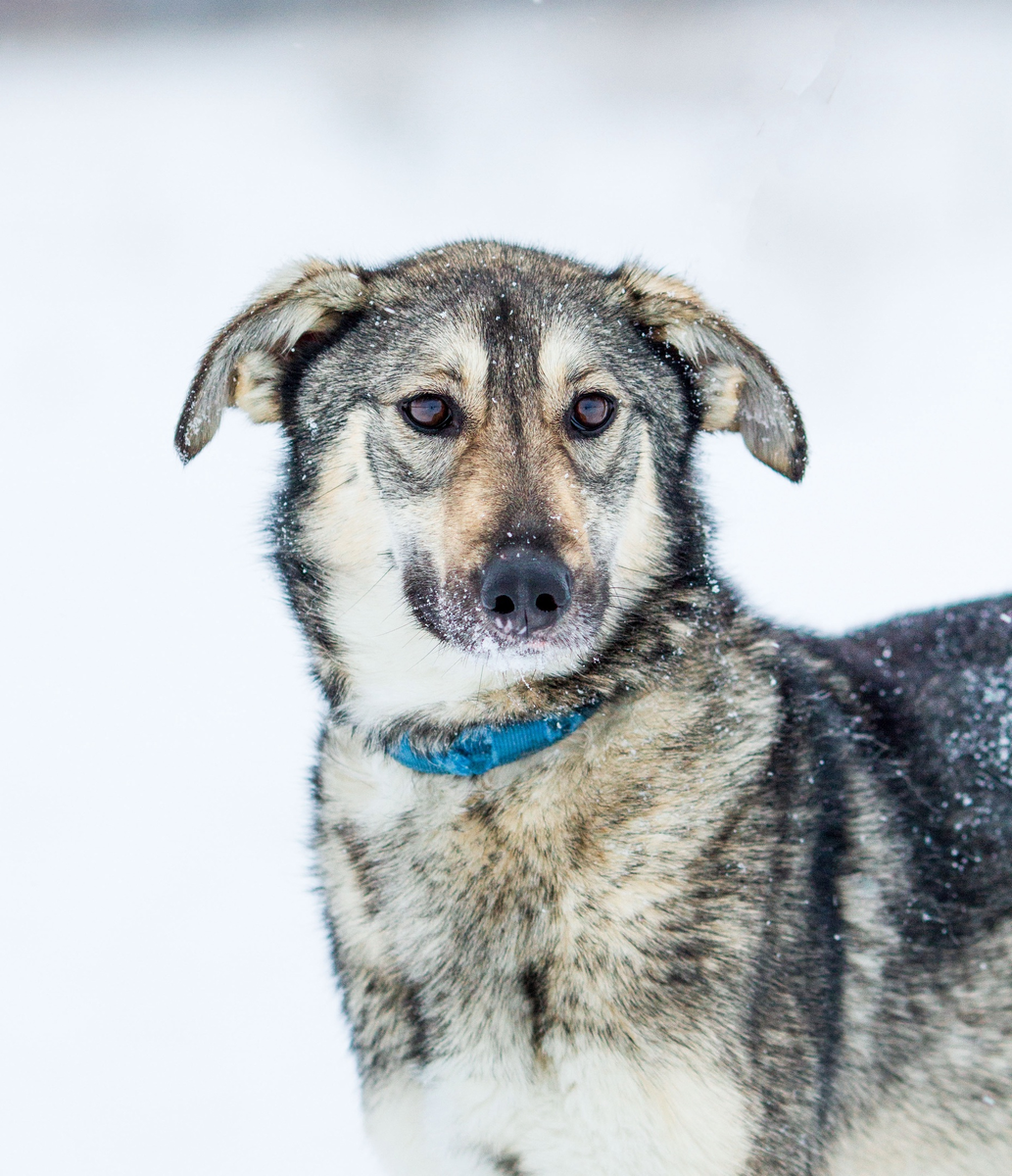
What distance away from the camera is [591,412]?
2.38m

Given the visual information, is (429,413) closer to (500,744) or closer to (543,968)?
(500,744)

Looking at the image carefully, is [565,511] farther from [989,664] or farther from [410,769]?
[989,664]

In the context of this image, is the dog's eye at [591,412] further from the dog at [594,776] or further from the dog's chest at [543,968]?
the dog's chest at [543,968]

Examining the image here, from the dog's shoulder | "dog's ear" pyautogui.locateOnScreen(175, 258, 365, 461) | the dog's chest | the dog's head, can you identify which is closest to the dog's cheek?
the dog's head

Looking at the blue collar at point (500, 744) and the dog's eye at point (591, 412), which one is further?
the dog's eye at point (591, 412)

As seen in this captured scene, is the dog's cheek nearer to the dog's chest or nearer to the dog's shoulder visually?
the dog's chest

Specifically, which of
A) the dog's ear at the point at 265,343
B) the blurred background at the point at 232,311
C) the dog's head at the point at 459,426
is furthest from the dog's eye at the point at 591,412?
the dog's ear at the point at 265,343

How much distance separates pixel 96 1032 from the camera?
3078 mm

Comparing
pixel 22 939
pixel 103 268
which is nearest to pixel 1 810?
pixel 22 939

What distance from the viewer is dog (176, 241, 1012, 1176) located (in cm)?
205

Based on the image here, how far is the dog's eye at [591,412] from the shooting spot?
7.79 ft

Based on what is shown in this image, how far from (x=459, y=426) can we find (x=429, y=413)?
0.07 meters

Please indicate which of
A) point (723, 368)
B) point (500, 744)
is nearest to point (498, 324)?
point (723, 368)

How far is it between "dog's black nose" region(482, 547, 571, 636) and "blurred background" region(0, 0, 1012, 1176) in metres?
0.69
